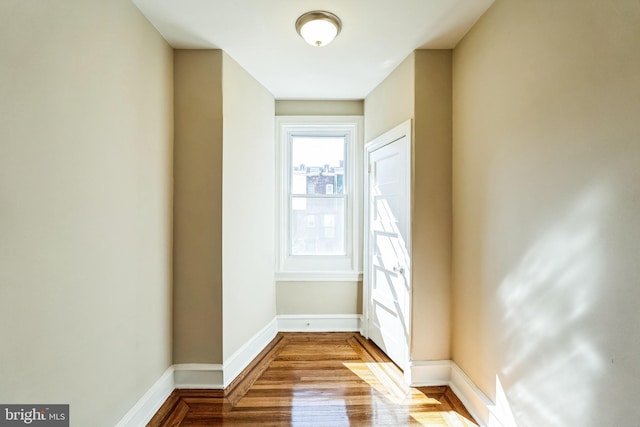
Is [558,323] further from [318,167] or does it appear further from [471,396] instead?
[318,167]

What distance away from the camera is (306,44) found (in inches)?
81.4

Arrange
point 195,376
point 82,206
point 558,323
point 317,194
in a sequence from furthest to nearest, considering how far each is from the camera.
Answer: point 317,194
point 195,376
point 82,206
point 558,323

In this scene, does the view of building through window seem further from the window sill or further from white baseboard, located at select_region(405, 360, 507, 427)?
white baseboard, located at select_region(405, 360, 507, 427)

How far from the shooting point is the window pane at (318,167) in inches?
128

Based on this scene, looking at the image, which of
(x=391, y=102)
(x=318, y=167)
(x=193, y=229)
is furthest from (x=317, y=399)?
(x=391, y=102)

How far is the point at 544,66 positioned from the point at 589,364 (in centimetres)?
125

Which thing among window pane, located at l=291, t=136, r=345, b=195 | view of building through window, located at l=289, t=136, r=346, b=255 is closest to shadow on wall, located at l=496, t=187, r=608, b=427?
view of building through window, located at l=289, t=136, r=346, b=255

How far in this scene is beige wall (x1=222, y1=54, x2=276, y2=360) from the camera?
7.19ft

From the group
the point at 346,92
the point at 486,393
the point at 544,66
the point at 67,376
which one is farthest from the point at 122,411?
the point at 346,92

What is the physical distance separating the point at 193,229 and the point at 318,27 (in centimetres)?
161

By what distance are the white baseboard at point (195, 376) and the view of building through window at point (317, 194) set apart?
144 cm

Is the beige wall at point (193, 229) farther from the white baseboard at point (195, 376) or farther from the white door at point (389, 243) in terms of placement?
the white door at point (389, 243)

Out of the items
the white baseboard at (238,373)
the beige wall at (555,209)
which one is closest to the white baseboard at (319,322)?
the white baseboard at (238,373)

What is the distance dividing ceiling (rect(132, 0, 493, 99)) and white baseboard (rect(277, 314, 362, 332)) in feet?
7.92
